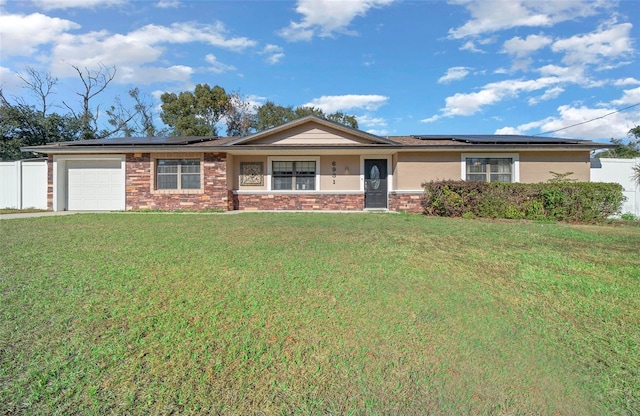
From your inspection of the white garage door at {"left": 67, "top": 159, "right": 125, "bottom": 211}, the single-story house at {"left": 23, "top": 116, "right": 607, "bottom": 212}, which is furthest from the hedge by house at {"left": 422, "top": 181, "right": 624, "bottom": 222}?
the white garage door at {"left": 67, "top": 159, "right": 125, "bottom": 211}

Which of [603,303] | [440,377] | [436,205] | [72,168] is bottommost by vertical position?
[440,377]

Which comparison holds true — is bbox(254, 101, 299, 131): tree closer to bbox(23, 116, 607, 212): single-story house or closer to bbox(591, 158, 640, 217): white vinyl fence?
bbox(23, 116, 607, 212): single-story house

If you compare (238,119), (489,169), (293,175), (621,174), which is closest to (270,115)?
(238,119)

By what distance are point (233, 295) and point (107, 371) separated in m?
1.47

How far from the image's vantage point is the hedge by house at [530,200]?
10812mm

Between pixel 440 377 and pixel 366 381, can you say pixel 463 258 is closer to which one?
pixel 440 377

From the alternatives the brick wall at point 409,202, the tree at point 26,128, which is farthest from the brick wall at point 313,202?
the tree at point 26,128

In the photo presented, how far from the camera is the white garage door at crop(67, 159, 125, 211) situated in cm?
1477

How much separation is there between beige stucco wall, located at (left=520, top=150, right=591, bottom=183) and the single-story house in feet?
0.13

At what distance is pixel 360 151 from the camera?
14320 millimetres

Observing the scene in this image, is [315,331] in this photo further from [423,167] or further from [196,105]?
[196,105]

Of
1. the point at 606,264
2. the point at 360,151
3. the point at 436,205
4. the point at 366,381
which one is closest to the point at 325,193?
the point at 360,151

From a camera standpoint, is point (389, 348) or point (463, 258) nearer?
point (389, 348)

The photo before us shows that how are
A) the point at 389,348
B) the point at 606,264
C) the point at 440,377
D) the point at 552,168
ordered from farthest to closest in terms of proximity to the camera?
the point at 552,168 → the point at 606,264 → the point at 389,348 → the point at 440,377
